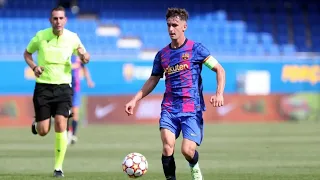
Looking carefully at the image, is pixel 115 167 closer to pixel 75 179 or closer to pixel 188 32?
pixel 75 179

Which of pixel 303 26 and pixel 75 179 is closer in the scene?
pixel 75 179

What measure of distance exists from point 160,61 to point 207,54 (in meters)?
0.55

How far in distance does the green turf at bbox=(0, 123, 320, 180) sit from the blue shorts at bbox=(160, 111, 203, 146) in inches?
74.1

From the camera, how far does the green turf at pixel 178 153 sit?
459 inches

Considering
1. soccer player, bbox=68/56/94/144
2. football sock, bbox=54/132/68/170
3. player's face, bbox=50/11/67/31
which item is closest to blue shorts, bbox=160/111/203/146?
football sock, bbox=54/132/68/170

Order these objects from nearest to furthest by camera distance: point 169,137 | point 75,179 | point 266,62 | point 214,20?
point 169,137 → point 75,179 → point 266,62 → point 214,20

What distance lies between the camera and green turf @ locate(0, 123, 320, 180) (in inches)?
459

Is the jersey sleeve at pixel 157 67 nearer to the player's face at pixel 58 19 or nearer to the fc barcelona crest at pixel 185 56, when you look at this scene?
the fc barcelona crest at pixel 185 56

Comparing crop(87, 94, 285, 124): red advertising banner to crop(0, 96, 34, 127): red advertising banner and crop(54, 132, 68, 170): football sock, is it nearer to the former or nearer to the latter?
crop(0, 96, 34, 127): red advertising banner

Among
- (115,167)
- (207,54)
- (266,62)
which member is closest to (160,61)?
(207,54)

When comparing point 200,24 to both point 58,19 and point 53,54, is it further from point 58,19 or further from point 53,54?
point 58,19

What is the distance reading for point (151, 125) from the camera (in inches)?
1014

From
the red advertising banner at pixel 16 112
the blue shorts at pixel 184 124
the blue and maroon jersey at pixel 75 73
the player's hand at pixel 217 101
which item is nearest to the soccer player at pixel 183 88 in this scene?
the blue shorts at pixel 184 124

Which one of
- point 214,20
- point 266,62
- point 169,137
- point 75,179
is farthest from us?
point 214,20
